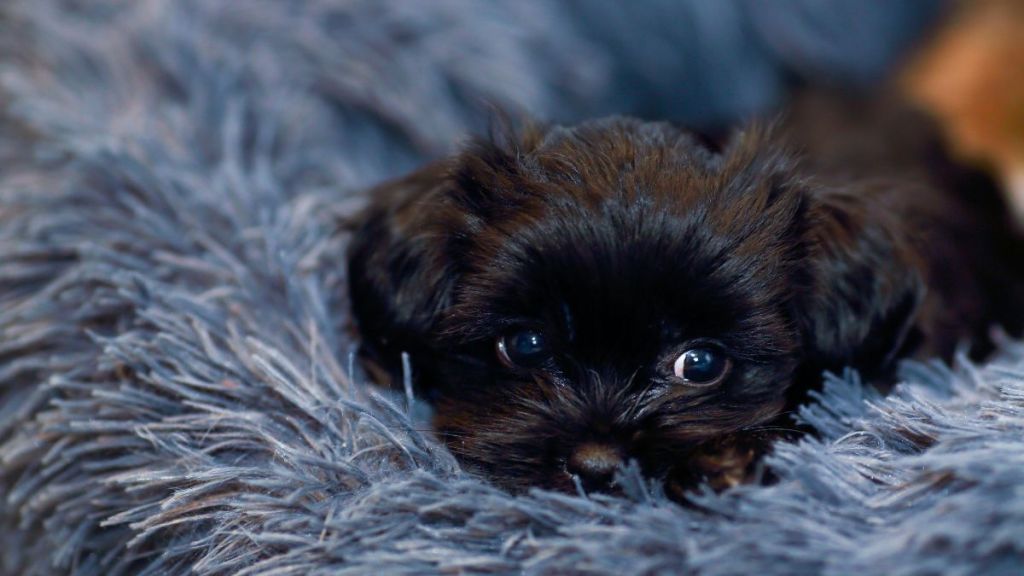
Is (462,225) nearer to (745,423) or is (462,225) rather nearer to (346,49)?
(745,423)

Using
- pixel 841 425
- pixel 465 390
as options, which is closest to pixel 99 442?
pixel 465 390

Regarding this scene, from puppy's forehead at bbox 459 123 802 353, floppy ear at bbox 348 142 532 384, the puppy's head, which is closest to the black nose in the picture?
the puppy's head

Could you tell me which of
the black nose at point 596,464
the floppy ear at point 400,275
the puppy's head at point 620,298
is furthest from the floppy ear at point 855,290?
the floppy ear at point 400,275

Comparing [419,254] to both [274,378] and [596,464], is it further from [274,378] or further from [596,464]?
[596,464]

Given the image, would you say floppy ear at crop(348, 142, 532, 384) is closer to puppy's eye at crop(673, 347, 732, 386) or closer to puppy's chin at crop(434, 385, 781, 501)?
puppy's chin at crop(434, 385, 781, 501)

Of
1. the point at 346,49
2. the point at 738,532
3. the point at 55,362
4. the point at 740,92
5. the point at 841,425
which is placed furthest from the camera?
the point at 740,92
